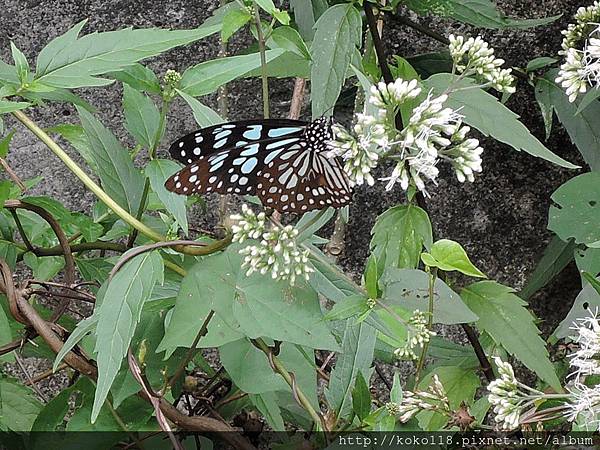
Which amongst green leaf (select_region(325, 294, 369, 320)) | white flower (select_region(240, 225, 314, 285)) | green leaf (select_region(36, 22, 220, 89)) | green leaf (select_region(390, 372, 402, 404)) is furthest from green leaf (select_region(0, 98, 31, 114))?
green leaf (select_region(390, 372, 402, 404))

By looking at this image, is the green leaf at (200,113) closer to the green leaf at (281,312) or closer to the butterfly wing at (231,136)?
the butterfly wing at (231,136)

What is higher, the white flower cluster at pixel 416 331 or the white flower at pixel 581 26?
the white flower at pixel 581 26

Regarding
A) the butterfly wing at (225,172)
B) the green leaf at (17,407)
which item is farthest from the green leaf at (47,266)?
the butterfly wing at (225,172)

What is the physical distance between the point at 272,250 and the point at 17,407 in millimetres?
477

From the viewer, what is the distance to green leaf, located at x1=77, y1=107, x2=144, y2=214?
93cm

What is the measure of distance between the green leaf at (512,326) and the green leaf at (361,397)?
29cm

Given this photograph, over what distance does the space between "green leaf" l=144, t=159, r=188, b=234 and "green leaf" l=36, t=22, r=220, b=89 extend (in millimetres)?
136

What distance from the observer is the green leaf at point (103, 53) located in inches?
31.4

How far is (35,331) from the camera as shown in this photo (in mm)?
923

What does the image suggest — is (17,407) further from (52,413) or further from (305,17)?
(305,17)

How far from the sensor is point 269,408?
0.94 meters

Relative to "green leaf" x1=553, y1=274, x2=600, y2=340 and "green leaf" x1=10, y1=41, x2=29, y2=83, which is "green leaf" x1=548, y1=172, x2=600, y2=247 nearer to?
"green leaf" x1=553, y1=274, x2=600, y2=340

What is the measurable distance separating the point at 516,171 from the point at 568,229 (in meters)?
0.38

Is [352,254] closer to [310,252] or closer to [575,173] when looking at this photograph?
[575,173]
